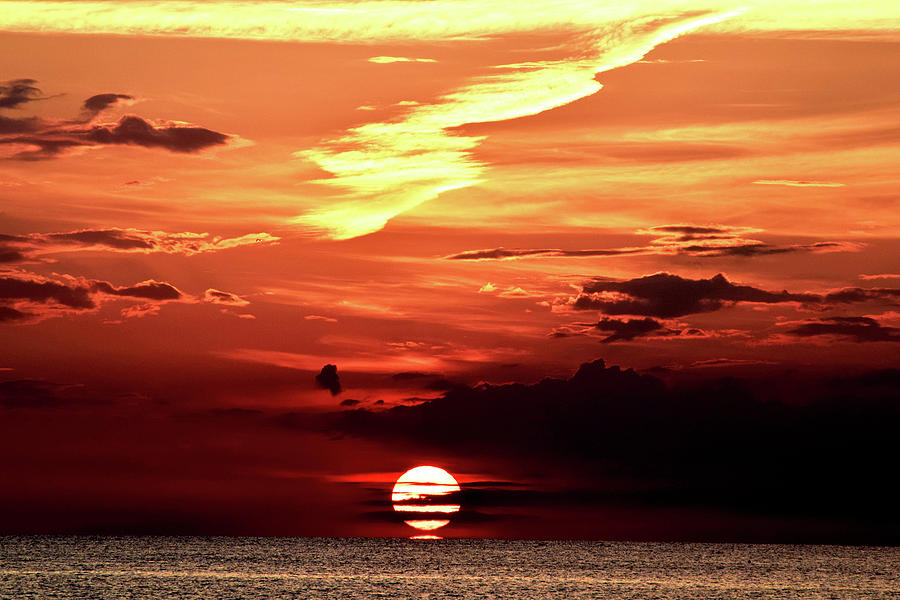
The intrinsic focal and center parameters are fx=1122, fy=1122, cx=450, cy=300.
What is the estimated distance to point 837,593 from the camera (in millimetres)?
190250

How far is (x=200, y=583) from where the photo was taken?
19362cm

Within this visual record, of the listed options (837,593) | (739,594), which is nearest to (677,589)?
(739,594)

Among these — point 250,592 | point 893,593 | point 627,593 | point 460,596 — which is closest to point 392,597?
point 460,596

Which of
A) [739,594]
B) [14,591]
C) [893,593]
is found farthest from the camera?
[893,593]

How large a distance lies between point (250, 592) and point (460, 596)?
33.1m

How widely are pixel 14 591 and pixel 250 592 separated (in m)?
35.1

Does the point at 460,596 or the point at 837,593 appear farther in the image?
the point at 837,593

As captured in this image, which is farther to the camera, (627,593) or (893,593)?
(893,593)

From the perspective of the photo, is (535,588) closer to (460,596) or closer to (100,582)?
(460,596)

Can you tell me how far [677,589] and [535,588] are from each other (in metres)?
25.0

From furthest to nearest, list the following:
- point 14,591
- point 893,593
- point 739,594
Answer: point 893,593, point 739,594, point 14,591

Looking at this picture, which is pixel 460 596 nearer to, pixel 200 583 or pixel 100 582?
pixel 200 583

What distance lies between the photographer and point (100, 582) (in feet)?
635

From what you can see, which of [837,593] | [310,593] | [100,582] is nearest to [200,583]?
[100,582]
